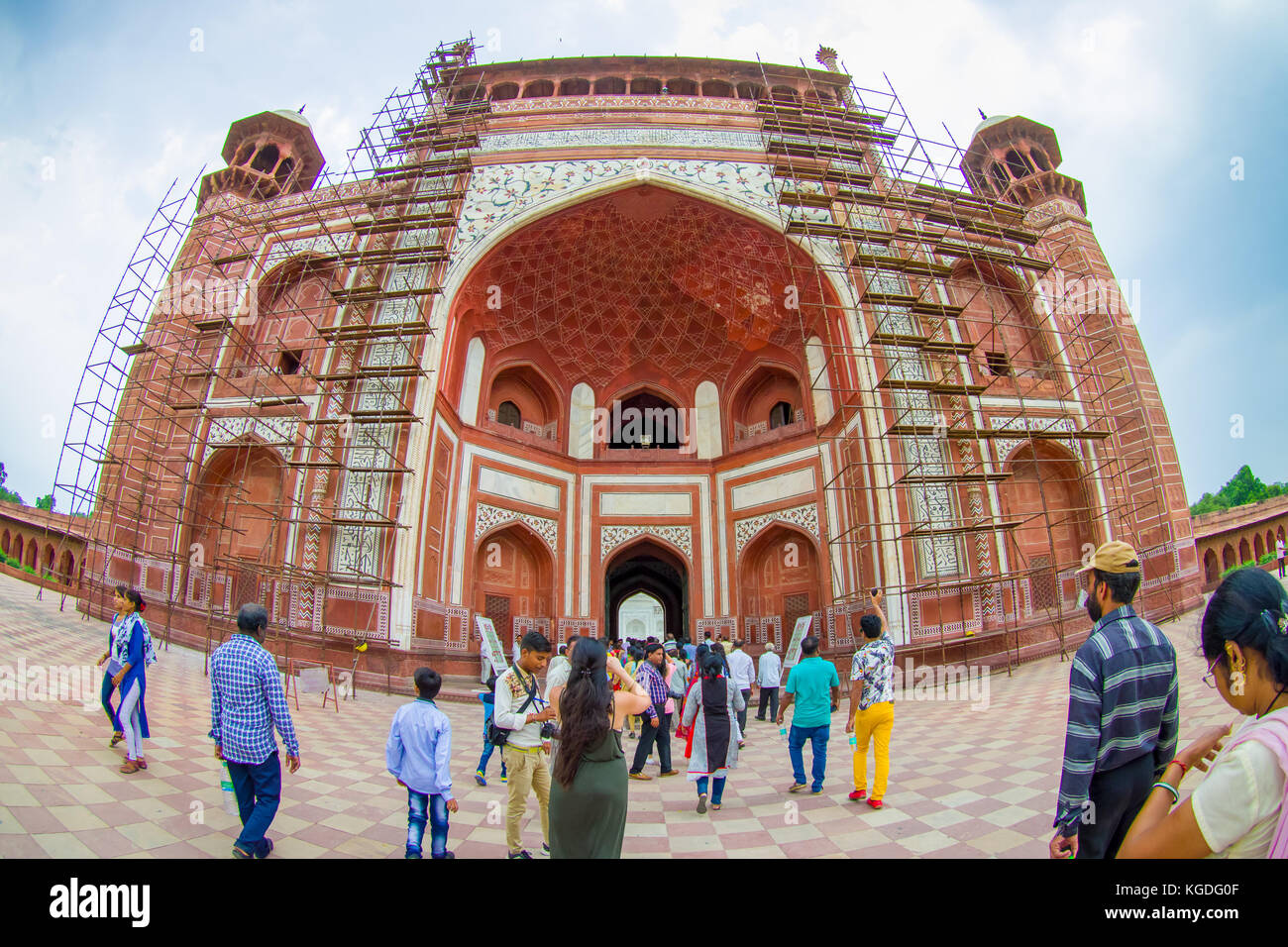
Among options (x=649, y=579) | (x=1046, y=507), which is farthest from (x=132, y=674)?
(x=649, y=579)

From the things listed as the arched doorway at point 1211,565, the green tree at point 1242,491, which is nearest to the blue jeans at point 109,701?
the arched doorway at point 1211,565

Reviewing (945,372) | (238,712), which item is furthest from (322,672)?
(945,372)

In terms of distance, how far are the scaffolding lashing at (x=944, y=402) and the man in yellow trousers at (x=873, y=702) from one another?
6184 millimetres

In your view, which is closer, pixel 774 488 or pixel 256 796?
pixel 256 796

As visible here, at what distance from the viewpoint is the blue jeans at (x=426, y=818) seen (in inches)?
115

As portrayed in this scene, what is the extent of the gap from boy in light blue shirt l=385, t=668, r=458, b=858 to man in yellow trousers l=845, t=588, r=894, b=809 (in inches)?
101

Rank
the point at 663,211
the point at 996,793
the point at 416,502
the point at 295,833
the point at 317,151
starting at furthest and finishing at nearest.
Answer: the point at 317,151 → the point at 663,211 → the point at 416,502 → the point at 996,793 → the point at 295,833

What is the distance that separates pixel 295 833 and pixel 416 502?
26.4 feet

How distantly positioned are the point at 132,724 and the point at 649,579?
1407cm

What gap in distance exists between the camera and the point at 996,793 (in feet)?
13.4

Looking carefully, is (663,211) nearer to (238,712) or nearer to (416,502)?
(416,502)

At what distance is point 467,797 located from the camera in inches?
179
